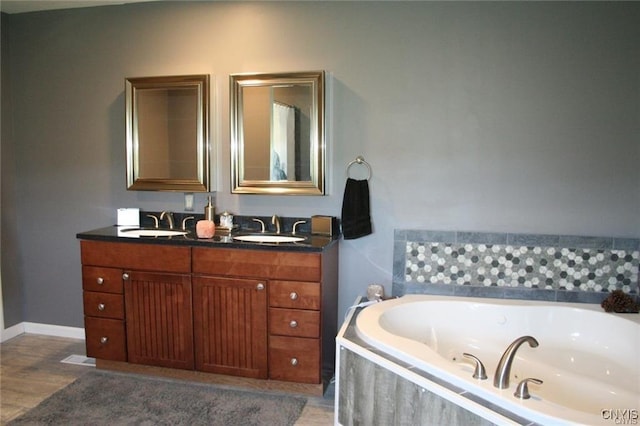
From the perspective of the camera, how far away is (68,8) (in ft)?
10.4

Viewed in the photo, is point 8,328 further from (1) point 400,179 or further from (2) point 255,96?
(1) point 400,179

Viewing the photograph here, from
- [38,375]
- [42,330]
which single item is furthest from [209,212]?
[42,330]

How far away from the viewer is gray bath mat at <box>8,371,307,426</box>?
2.31 metres

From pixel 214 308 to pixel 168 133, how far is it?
1293mm

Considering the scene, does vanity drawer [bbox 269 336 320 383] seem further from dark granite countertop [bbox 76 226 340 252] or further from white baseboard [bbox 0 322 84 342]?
white baseboard [bbox 0 322 84 342]

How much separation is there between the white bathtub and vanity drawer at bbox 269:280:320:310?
30 cm

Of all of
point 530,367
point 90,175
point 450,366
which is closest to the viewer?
point 450,366

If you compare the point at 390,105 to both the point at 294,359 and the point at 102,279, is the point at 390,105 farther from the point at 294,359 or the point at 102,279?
A: the point at 102,279

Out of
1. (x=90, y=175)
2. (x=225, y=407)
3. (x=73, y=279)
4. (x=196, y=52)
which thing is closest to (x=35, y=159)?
(x=90, y=175)

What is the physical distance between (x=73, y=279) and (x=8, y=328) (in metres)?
0.63

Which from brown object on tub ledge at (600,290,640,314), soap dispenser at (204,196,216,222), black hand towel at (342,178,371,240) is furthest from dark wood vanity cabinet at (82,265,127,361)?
brown object on tub ledge at (600,290,640,314)

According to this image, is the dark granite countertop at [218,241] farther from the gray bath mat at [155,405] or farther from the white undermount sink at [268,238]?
the gray bath mat at [155,405]

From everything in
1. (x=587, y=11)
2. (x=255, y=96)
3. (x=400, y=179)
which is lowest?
(x=400, y=179)

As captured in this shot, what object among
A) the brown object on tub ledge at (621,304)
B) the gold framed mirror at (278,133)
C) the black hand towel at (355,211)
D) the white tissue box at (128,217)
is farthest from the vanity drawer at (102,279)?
the brown object on tub ledge at (621,304)
